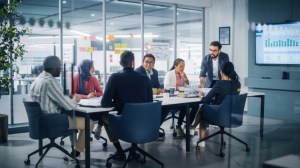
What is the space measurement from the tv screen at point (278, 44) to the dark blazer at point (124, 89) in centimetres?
258

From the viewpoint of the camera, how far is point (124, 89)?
325cm

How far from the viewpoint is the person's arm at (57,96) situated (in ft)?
10.6

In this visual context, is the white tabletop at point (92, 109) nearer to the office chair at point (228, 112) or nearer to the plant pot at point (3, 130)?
the office chair at point (228, 112)

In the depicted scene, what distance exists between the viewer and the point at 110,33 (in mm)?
6383

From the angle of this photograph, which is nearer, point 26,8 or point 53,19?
point 53,19

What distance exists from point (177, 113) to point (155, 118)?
6.97 feet

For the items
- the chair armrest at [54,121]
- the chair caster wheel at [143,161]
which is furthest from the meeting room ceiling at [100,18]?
the chair caster wheel at [143,161]

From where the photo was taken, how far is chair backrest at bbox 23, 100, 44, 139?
10.7 feet

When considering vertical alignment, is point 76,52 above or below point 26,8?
below

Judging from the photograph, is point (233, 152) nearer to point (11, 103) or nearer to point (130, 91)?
point (130, 91)

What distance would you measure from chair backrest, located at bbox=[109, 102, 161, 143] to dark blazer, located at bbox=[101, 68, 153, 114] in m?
0.18

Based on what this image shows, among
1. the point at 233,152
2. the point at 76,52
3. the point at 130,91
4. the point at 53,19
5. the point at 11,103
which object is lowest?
the point at 233,152

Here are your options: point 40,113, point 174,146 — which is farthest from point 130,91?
point 174,146

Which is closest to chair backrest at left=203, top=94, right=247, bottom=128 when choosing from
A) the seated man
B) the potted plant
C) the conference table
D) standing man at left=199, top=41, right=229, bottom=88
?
the conference table
